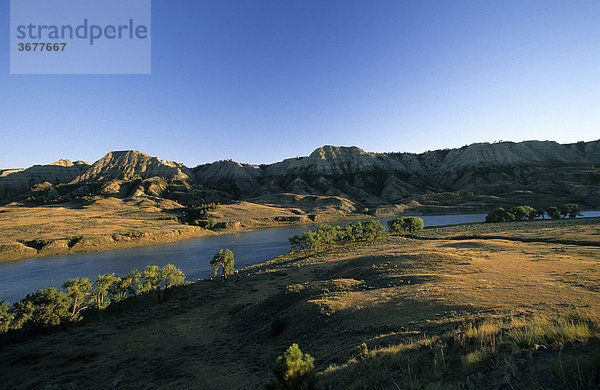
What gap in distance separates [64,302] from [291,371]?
41.1 metres

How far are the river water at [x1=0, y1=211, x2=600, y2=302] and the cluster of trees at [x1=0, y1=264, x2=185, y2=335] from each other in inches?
695

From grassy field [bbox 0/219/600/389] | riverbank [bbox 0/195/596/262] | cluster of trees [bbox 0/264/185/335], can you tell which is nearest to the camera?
grassy field [bbox 0/219/600/389]

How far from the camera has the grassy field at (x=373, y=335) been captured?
8.20 meters

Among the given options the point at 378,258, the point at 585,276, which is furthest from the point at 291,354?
the point at 378,258

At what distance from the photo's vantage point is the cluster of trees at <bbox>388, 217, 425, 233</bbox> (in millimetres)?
102812

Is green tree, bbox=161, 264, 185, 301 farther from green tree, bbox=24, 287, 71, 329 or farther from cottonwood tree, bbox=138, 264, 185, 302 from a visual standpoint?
green tree, bbox=24, 287, 71, 329

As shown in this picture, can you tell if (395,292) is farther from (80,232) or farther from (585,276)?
(80,232)

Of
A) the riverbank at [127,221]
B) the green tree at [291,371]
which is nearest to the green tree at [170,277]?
the green tree at [291,371]

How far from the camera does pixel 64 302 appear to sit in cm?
3591

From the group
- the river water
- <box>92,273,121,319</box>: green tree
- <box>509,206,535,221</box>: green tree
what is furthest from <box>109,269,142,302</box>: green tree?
<box>509,206,535,221</box>: green tree

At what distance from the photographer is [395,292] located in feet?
79.5

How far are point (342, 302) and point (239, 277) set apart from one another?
35131 mm

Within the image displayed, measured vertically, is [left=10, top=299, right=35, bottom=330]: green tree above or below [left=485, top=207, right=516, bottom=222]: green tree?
below

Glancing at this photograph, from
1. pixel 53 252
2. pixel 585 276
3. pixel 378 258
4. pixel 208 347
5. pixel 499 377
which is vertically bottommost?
pixel 53 252
